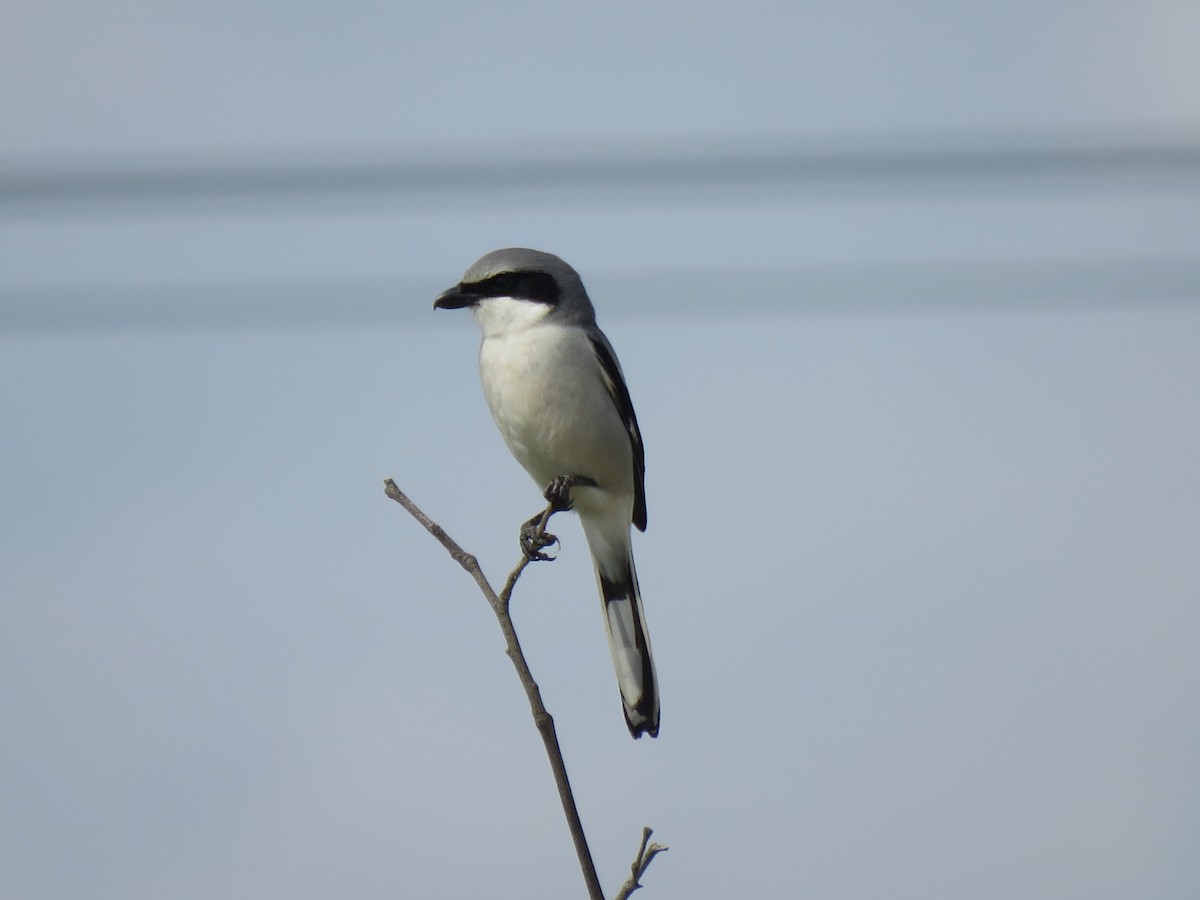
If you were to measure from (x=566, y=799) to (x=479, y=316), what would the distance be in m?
2.95

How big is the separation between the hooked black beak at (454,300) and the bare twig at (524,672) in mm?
1954

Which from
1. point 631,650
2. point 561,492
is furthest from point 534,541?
point 631,650

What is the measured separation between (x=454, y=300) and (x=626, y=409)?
33.7 inches

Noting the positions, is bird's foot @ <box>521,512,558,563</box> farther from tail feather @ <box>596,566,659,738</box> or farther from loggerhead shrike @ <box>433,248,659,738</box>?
tail feather @ <box>596,566,659,738</box>

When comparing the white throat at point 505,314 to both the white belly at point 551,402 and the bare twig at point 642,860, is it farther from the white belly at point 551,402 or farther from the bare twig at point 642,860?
the bare twig at point 642,860

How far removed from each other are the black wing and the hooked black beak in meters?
0.51

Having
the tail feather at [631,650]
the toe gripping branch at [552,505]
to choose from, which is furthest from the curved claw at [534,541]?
the tail feather at [631,650]

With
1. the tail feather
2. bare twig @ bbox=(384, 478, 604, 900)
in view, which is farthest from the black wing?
bare twig @ bbox=(384, 478, 604, 900)

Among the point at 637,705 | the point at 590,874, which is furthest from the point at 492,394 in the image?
the point at 590,874

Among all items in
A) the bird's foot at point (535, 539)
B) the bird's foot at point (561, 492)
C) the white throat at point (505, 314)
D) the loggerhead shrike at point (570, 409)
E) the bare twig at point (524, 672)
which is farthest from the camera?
the white throat at point (505, 314)

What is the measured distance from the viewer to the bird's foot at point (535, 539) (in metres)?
3.88

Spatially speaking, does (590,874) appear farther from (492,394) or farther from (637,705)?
(492,394)

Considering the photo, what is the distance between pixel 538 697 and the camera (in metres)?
2.71

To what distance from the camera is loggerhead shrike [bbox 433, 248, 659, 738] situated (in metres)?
4.92
